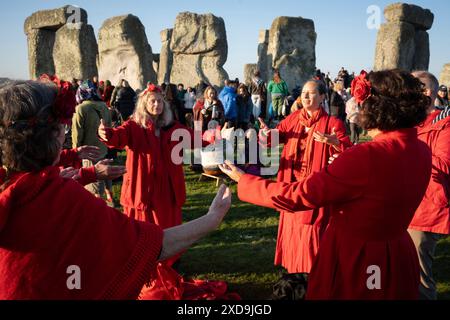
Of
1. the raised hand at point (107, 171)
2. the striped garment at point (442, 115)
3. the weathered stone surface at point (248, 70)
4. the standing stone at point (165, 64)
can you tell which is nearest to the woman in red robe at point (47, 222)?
the raised hand at point (107, 171)

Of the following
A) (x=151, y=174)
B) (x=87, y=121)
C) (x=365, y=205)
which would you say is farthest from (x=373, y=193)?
(x=87, y=121)

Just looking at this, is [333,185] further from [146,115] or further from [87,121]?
[87,121]

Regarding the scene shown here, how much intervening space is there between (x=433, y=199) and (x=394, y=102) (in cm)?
149

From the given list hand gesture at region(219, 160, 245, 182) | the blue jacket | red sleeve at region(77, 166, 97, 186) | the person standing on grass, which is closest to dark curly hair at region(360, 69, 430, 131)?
hand gesture at region(219, 160, 245, 182)

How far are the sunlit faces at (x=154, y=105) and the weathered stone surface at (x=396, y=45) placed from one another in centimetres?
1362

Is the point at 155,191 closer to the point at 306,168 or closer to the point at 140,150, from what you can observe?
Result: the point at 140,150

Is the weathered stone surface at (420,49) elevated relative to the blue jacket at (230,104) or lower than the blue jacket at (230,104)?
elevated

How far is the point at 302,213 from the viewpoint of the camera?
3.71 m

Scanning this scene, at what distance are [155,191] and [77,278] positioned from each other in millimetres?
→ 2463

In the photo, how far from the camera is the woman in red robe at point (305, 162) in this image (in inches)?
147

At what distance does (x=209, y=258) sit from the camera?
15.6ft

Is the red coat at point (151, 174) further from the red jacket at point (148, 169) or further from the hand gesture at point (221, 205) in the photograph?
the hand gesture at point (221, 205)

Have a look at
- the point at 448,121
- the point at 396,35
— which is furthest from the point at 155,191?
the point at 396,35

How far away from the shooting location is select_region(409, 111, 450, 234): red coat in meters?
3.05
